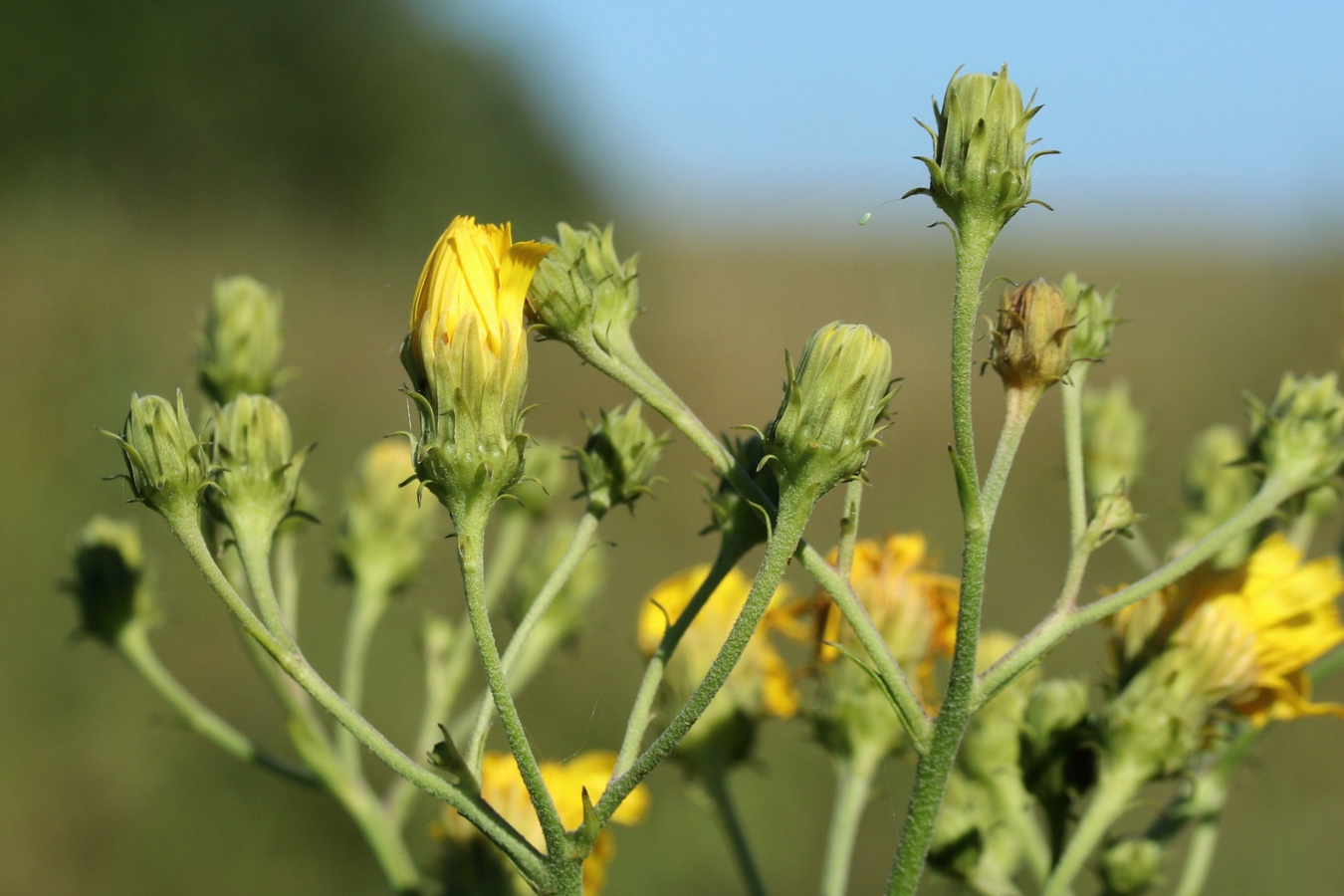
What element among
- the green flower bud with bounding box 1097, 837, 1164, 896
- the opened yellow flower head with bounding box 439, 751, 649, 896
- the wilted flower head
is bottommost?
the opened yellow flower head with bounding box 439, 751, 649, 896

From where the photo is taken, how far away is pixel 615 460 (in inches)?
112

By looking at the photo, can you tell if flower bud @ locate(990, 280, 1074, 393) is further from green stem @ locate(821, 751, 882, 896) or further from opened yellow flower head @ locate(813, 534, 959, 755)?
green stem @ locate(821, 751, 882, 896)

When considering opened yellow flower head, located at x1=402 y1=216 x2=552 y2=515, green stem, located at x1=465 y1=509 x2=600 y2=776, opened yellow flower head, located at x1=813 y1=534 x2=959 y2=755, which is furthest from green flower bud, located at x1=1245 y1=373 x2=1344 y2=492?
opened yellow flower head, located at x1=402 y1=216 x2=552 y2=515

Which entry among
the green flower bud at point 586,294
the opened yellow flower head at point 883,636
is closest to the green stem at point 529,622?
the green flower bud at point 586,294

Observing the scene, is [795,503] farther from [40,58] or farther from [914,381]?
[40,58]

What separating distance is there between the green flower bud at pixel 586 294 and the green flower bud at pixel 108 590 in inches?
82.9

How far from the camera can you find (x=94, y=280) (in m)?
13.6

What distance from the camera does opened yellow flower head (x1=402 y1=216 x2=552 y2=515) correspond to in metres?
2.32

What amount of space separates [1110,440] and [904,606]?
59.6 inches

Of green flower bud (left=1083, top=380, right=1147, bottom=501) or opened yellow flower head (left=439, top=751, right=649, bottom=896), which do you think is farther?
green flower bud (left=1083, top=380, right=1147, bottom=501)

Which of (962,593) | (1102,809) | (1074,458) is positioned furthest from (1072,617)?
(1102,809)

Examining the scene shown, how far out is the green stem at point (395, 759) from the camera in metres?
2.14

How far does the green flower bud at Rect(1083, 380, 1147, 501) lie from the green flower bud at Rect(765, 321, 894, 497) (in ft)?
8.52

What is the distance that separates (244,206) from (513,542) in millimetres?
20908
